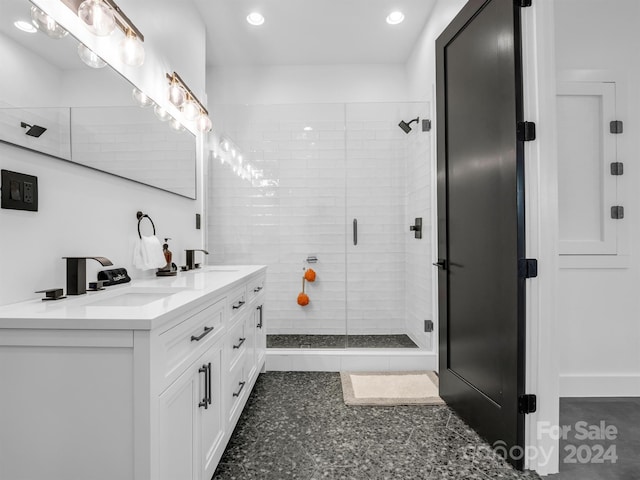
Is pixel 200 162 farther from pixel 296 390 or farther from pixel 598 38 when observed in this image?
pixel 598 38

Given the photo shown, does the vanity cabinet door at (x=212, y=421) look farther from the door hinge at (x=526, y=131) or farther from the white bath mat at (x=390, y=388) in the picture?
the door hinge at (x=526, y=131)

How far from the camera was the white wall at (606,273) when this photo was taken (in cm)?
233

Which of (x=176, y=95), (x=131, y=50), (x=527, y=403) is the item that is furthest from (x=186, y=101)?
(x=527, y=403)

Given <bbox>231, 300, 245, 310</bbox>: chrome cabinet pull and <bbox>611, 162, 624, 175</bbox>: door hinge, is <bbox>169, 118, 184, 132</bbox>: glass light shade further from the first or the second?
<bbox>611, 162, 624, 175</bbox>: door hinge

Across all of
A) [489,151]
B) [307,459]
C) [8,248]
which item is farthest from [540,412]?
[8,248]

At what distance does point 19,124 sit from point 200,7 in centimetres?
235

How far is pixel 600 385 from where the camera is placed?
7.76 ft

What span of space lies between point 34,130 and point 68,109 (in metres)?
0.22

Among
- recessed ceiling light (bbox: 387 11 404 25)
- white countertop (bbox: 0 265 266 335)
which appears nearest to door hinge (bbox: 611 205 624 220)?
recessed ceiling light (bbox: 387 11 404 25)

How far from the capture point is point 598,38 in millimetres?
2365

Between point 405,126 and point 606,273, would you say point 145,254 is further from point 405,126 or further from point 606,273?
point 606,273

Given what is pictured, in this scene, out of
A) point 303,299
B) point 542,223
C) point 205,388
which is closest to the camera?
point 205,388

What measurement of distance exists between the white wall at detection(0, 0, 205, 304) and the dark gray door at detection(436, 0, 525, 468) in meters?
1.80

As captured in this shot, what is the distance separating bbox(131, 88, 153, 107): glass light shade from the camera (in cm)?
188
